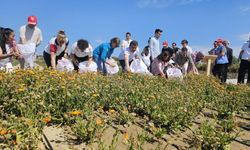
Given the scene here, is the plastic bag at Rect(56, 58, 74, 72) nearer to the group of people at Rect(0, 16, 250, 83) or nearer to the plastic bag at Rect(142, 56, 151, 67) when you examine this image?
the group of people at Rect(0, 16, 250, 83)

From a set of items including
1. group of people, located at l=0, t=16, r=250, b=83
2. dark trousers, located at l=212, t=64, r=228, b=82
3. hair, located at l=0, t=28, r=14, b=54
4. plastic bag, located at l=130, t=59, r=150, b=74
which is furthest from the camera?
dark trousers, located at l=212, t=64, r=228, b=82

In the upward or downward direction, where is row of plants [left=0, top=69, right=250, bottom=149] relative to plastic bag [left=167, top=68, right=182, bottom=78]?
downward

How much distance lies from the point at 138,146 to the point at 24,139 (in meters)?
1.02

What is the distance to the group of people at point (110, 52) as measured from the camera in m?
8.16

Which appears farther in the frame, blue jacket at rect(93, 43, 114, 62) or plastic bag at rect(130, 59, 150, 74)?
plastic bag at rect(130, 59, 150, 74)

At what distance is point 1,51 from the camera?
7547 mm

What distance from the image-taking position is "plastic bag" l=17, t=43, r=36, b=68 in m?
8.30

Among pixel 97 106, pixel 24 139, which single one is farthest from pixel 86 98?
pixel 24 139

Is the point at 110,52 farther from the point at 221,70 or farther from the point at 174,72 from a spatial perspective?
the point at 221,70

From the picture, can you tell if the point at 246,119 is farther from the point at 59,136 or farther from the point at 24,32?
the point at 24,32

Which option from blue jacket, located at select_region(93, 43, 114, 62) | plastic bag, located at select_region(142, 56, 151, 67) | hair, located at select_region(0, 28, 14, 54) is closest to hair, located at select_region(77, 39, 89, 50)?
blue jacket, located at select_region(93, 43, 114, 62)

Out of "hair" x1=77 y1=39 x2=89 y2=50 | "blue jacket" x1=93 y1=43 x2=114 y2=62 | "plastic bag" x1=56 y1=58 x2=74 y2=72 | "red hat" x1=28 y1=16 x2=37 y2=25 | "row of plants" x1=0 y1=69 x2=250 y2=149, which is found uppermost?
"red hat" x1=28 y1=16 x2=37 y2=25

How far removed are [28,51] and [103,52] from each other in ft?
6.54

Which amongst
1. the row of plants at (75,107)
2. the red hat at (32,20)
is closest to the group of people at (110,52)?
the red hat at (32,20)
